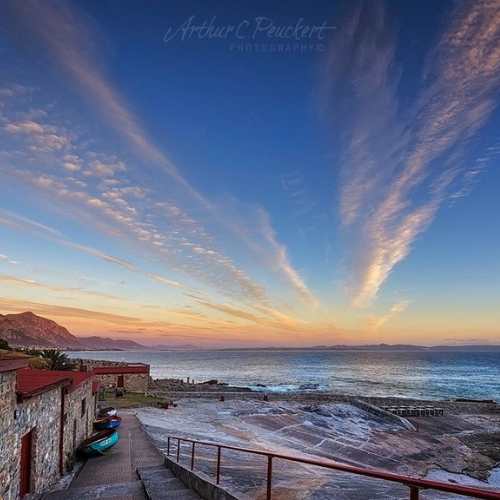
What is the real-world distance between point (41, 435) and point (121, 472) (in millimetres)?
4913

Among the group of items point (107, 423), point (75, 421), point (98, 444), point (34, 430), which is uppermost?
point (34, 430)

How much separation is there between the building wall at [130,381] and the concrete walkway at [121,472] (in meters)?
22.1

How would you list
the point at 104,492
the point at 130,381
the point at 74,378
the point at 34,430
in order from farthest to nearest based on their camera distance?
the point at 130,381 → the point at 74,378 → the point at 104,492 → the point at 34,430

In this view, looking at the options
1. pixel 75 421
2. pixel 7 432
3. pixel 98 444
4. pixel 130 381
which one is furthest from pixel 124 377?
pixel 7 432

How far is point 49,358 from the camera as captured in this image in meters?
35.0

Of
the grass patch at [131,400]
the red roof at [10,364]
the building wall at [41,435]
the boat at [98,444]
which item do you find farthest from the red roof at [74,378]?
the grass patch at [131,400]

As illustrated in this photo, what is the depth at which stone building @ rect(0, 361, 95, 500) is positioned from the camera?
397 inches

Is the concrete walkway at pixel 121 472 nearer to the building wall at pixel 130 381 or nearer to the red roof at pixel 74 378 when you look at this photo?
the red roof at pixel 74 378

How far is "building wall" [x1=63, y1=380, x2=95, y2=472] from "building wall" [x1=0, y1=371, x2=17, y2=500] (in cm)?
684

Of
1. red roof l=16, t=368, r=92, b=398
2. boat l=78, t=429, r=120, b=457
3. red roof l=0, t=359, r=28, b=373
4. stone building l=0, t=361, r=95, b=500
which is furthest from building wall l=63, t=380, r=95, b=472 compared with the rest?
red roof l=0, t=359, r=28, b=373

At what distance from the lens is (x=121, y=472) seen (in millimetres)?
17031

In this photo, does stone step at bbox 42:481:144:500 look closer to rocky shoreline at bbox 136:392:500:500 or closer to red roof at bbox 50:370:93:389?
rocky shoreline at bbox 136:392:500:500

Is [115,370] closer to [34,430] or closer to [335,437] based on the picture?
[335,437]

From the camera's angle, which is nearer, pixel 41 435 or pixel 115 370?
pixel 41 435
